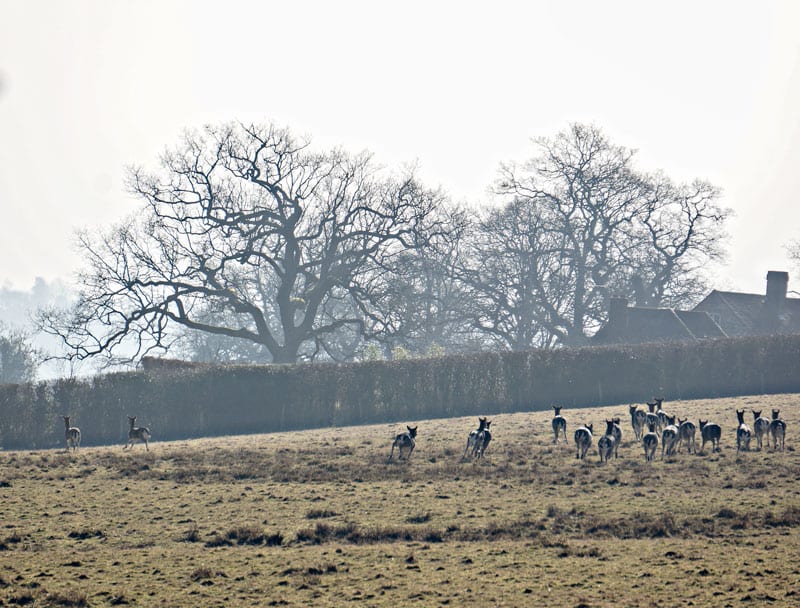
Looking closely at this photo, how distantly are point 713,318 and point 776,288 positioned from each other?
538 centimetres

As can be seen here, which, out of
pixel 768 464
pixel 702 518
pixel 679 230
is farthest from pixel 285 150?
pixel 702 518

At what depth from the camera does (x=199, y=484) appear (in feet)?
87.9

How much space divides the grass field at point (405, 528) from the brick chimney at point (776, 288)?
43.4m

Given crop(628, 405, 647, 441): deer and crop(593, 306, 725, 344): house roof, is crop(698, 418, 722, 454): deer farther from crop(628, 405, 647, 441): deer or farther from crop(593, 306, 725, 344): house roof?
crop(593, 306, 725, 344): house roof

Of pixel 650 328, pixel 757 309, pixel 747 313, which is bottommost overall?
pixel 650 328

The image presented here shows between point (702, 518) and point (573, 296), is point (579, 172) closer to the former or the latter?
point (573, 296)

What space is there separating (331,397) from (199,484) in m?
20.6

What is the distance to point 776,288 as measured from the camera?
2857 inches

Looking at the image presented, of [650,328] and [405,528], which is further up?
[650,328]

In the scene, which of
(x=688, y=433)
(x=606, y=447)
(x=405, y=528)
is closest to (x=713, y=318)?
(x=688, y=433)

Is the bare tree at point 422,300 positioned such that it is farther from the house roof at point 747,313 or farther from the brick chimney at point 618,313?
the house roof at point 747,313

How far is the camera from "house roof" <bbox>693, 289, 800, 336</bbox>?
70750 mm

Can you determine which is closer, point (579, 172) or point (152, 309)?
point (152, 309)

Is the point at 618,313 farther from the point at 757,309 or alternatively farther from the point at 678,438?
the point at 678,438
